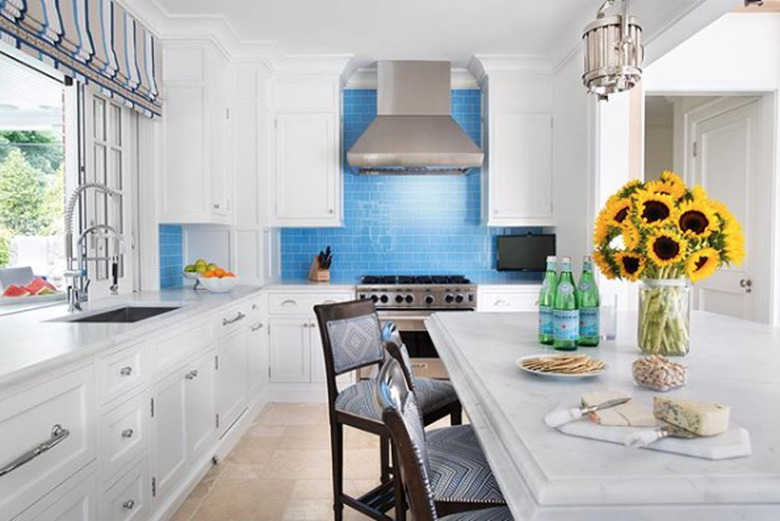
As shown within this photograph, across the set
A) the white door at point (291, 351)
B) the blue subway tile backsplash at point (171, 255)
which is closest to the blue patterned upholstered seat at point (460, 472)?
the white door at point (291, 351)

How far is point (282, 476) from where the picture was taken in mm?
2613

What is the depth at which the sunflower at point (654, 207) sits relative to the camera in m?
1.31

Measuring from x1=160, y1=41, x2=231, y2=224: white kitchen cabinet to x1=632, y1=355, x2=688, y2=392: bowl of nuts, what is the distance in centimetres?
281

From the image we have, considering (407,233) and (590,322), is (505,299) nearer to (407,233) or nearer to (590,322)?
(407,233)

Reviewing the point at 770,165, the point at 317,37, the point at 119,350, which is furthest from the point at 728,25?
the point at 119,350

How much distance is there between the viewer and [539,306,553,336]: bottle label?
1.56 meters

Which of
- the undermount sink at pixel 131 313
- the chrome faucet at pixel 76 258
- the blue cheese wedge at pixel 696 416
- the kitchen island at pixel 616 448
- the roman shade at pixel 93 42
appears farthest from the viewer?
the undermount sink at pixel 131 313

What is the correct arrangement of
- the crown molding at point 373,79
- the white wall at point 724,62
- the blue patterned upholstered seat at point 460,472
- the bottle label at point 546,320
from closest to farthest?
the blue patterned upholstered seat at point 460,472
the bottle label at point 546,320
the white wall at point 724,62
the crown molding at point 373,79

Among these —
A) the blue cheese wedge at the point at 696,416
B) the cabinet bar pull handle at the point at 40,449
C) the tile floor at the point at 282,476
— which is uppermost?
the blue cheese wedge at the point at 696,416

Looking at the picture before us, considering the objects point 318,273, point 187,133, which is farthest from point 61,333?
point 318,273

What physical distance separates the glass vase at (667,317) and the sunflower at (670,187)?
237 mm

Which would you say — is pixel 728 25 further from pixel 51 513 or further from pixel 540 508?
pixel 51 513

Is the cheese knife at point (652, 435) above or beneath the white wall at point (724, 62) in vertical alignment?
beneath

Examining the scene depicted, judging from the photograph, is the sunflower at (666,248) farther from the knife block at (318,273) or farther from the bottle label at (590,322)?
the knife block at (318,273)
